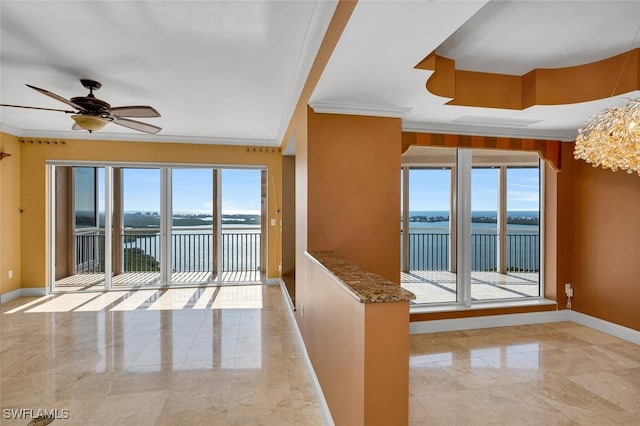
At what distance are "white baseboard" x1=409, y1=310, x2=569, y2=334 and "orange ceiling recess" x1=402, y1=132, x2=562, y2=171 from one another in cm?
189

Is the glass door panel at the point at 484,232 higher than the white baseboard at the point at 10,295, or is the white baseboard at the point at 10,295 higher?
the glass door panel at the point at 484,232

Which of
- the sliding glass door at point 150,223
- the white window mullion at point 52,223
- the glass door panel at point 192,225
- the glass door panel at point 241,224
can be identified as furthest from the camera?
the glass door panel at point 241,224

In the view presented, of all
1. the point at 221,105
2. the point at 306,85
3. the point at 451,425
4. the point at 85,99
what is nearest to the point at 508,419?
the point at 451,425

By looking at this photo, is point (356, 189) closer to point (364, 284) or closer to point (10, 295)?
point (364, 284)

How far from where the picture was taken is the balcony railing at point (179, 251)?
223 inches

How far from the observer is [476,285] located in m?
4.25

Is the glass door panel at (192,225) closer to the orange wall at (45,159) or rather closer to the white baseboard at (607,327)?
the orange wall at (45,159)

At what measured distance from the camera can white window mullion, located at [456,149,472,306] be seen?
392 cm

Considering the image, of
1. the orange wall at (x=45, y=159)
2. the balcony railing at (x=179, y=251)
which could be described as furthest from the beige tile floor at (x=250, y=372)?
the balcony railing at (x=179, y=251)

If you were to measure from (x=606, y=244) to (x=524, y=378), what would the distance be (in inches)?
86.6

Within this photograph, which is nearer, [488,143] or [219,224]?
[488,143]

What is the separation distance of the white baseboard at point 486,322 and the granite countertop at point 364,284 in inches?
80.4

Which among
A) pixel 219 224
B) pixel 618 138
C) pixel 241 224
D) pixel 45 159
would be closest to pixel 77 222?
pixel 45 159

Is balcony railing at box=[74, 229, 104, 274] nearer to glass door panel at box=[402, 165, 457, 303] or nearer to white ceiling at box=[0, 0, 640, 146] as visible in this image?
white ceiling at box=[0, 0, 640, 146]
